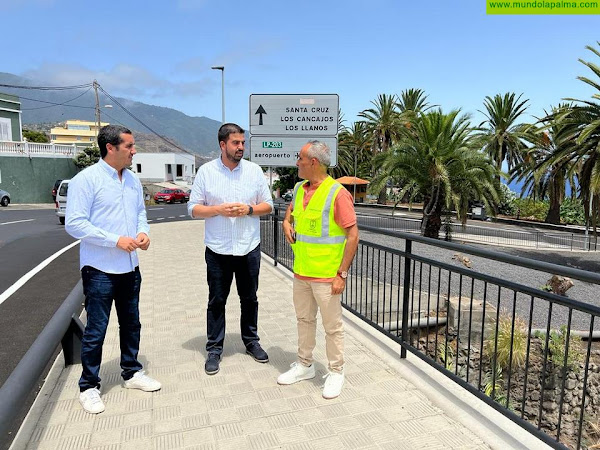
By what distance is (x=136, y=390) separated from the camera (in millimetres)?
3309

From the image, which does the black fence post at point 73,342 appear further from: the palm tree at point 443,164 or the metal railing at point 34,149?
the metal railing at point 34,149

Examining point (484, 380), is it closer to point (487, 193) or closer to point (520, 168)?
point (487, 193)

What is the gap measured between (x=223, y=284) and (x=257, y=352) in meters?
0.73

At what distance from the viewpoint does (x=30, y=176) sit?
110 ft

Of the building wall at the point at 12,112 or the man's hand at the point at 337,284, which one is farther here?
the building wall at the point at 12,112

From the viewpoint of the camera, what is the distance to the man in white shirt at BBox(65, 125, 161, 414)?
284 centimetres

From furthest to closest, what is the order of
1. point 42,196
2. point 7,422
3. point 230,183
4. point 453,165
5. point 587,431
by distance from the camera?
1. point 42,196
2. point 453,165
3. point 587,431
4. point 230,183
5. point 7,422

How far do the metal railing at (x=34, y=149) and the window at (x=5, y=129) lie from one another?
4.29m

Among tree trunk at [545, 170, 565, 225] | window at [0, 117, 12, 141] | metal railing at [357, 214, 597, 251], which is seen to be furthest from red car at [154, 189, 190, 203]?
tree trunk at [545, 170, 565, 225]

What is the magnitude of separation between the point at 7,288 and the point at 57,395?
5.49m

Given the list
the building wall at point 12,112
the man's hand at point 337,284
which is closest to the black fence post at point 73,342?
the man's hand at point 337,284

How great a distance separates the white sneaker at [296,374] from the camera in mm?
3424

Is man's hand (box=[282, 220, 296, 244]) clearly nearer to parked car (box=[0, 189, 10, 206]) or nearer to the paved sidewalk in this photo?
the paved sidewalk

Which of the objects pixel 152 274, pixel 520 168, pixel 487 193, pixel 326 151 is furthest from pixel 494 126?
pixel 326 151
